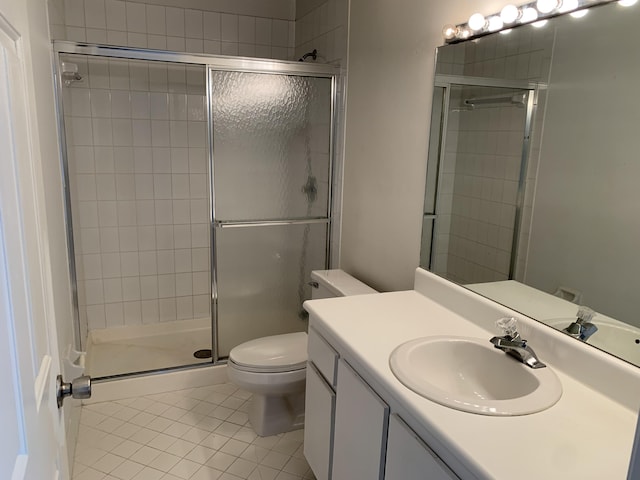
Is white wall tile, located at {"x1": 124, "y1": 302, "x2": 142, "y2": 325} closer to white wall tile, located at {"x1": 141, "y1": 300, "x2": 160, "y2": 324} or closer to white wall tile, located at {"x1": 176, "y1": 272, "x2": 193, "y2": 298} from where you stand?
white wall tile, located at {"x1": 141, "y1": 300, "x2": 160, "y2": 324}

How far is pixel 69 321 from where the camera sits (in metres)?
2.27

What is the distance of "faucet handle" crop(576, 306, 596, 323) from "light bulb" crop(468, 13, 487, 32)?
100cm

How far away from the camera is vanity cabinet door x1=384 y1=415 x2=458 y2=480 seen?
1087mm

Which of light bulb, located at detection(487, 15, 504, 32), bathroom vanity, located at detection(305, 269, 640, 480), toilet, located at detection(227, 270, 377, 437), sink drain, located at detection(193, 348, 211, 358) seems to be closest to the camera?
bathroom vanity, located at detection(305, 269, 640, 480)

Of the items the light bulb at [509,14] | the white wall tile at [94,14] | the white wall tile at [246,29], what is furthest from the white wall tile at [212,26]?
the light bulb at [509,14]

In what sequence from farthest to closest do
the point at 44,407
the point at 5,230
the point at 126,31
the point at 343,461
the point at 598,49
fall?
the point at 126,31, the point at 343,461, the point at 598,49, the point at 44,407, the point at 5,230

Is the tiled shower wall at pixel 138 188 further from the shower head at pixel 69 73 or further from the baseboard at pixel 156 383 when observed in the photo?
the baseboard at pixel 156 383

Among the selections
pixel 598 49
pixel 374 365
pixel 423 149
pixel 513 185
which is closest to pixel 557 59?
pixel 598 49

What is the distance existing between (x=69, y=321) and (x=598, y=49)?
2.40m

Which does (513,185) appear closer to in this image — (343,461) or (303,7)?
(343,461)

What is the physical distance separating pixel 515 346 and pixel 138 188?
2.78m

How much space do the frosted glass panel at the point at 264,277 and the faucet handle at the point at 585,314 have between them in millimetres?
1729

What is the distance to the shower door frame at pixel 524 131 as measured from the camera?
5.00ft

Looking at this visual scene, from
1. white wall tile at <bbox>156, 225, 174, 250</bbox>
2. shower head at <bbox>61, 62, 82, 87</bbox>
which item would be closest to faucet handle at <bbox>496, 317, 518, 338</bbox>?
shower head at <bbox>61, 62, 82, 87</bbox>
